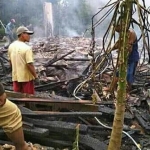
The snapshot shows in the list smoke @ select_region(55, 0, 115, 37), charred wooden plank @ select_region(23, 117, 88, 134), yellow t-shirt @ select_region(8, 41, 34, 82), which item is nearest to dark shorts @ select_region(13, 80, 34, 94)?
yellow t-shirt @ select_region(8, 41, 34, 82)

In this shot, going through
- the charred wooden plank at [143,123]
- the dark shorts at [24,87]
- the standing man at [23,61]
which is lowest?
the charred wooden plank at [143,123]

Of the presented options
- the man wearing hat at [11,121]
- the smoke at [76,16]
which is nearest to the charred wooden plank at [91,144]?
the man wearing hat at [11,121]

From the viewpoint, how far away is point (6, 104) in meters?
4.07

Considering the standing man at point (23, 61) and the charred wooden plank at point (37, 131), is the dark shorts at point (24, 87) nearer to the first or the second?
the standing man at point (23, 61)

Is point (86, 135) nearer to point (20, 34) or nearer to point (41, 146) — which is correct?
point (41, 146)

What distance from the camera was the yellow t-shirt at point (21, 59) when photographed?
591cm

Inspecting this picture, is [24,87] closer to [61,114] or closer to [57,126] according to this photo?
[61,114]

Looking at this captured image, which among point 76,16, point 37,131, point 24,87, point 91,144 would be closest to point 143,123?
point 91,144

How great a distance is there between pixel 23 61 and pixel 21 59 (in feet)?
0.19

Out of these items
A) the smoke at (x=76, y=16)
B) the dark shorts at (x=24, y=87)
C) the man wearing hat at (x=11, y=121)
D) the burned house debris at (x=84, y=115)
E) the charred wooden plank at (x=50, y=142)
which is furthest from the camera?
the smoke at (x=76, y=16)

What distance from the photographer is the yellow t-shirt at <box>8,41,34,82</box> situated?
19.4ft

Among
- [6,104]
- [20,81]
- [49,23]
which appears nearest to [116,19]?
[6,104]

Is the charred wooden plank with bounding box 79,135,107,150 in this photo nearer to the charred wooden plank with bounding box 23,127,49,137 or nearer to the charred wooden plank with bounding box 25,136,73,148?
the charred wooden plank with bounding box 25,136,73,148

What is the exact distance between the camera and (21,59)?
598cm
